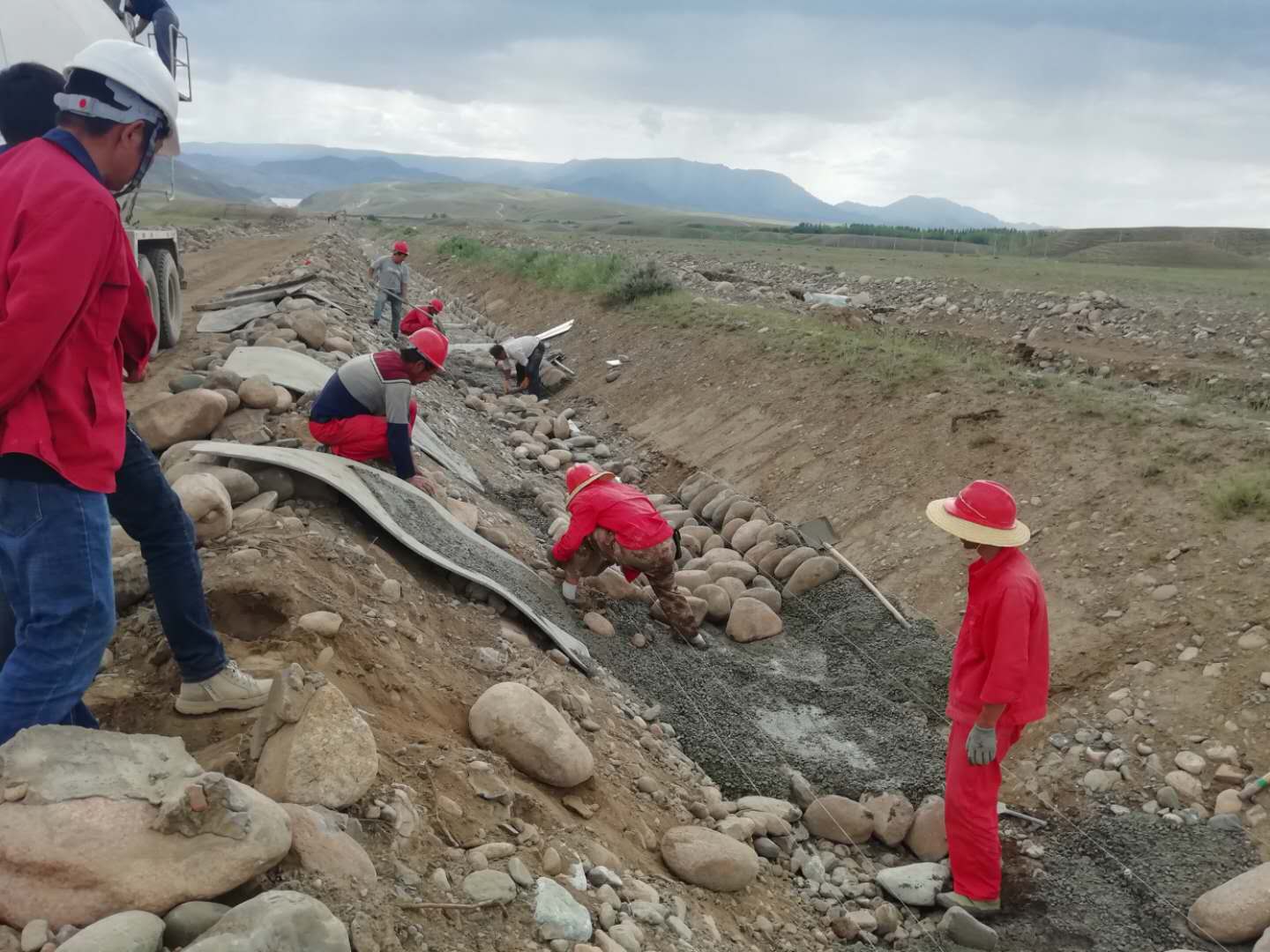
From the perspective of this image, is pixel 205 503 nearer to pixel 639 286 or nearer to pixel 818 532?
pixel 818 532

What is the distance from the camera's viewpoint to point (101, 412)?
2.33 meters

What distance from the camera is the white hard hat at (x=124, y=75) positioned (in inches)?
89.7

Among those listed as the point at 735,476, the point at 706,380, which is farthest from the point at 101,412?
the point at 706,380

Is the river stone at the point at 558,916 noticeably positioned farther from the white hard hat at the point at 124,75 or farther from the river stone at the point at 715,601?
the river stone at the point at 715,601

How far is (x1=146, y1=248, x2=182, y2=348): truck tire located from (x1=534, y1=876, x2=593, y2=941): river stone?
8674 millimetres

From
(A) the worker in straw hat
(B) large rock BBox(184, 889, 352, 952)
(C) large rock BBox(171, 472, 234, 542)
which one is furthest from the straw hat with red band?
(C) large rock BBox(171, 472, 234, 542)

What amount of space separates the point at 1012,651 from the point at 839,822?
1468mm

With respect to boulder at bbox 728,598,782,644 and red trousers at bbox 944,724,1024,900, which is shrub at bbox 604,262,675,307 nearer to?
boulder at bbox 728,598,782,644

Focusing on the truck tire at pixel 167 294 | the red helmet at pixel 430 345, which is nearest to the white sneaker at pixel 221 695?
the red helmet at pixel 430 345

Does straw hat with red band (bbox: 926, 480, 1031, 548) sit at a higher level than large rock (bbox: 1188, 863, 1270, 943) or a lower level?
higher

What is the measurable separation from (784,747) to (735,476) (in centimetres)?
430

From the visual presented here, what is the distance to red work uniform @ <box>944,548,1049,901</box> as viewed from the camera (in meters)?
3.64

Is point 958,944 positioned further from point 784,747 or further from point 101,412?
point 101,412

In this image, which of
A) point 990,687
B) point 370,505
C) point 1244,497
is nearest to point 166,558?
point 370,505
